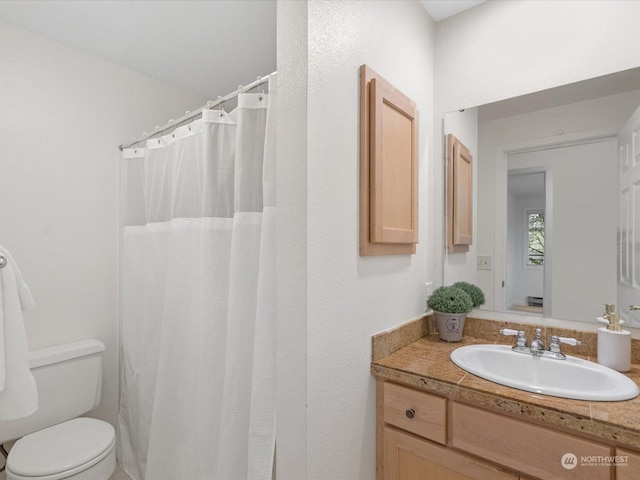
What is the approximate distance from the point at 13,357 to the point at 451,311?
1.86m

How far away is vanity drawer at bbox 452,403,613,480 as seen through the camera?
911 mm

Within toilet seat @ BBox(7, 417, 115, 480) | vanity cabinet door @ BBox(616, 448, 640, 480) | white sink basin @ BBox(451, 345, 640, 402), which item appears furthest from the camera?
toilet seat @ BBox(7, 417, 115, 480)

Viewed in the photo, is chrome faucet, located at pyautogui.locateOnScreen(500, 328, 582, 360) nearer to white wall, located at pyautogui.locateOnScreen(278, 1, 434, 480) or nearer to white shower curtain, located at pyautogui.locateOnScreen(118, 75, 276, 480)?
white wall, located at pyautogui.locateOnScreen(278, 1, 434, 480)

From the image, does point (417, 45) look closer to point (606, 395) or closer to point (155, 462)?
point (606, 395)

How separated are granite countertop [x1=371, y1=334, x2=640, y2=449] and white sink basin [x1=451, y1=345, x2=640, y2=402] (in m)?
0.02

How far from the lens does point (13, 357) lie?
4.49ft

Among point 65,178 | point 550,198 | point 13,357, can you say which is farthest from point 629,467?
point 65,178

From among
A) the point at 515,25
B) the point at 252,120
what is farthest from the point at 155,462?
the point at 515,25

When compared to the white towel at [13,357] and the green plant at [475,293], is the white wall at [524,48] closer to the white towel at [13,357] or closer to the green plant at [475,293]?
the green plant at [475,293]

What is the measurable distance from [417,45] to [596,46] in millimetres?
714

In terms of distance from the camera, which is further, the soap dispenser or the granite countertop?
the soap dispenser

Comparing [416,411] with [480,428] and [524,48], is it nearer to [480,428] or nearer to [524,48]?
[480,428]

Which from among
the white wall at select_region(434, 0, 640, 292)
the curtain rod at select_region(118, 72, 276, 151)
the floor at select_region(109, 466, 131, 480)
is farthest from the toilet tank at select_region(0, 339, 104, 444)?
the white wall at select_region(434, 0, 640, 292)

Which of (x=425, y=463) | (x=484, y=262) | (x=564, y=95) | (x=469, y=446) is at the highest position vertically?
(x=564, y=95)
